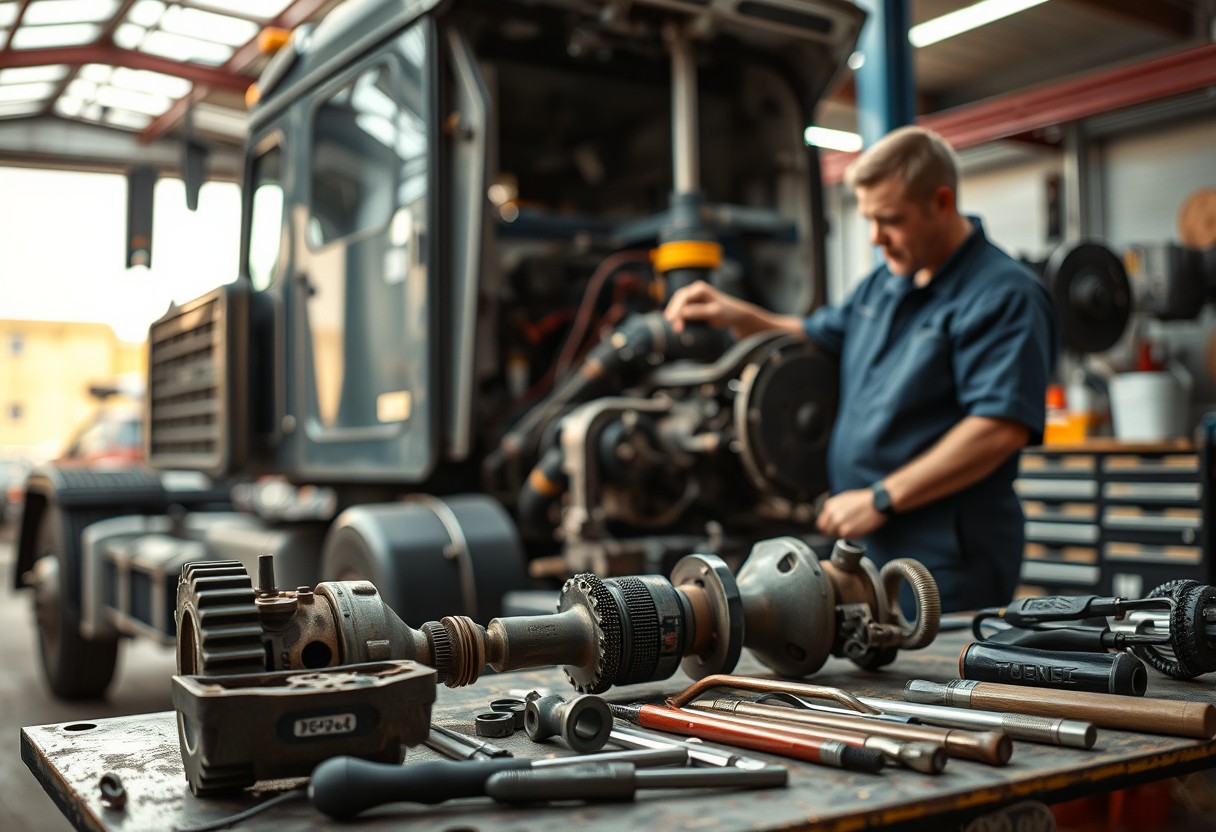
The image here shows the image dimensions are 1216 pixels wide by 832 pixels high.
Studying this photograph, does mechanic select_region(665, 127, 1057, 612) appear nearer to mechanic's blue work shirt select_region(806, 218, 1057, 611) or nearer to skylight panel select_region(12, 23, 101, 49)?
mechanic's blue work shirt select_region(806, 218, 1057, 611)

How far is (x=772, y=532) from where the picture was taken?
10.8 feet

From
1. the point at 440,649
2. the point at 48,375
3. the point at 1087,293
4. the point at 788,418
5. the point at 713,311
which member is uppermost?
the point at 48,375

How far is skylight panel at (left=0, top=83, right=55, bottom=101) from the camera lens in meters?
11.3

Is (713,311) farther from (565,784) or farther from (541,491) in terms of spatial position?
(565,784)

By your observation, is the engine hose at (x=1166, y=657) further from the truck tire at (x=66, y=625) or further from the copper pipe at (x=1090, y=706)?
the truck tire at (x=66, y=625)

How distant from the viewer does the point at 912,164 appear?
2412 mm

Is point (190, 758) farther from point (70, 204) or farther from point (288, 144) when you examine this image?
point (70, 204)

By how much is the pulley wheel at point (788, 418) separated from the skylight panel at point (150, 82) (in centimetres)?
897

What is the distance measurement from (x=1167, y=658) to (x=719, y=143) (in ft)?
9.15

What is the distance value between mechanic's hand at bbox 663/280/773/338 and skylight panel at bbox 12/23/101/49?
28.3 feet

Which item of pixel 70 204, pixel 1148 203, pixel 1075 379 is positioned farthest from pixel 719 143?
pixel 70 204

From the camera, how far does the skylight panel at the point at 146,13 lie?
9242 mm

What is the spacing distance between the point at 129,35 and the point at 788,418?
897 centimetres

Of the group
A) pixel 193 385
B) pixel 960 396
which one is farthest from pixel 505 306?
pixel 960 396
